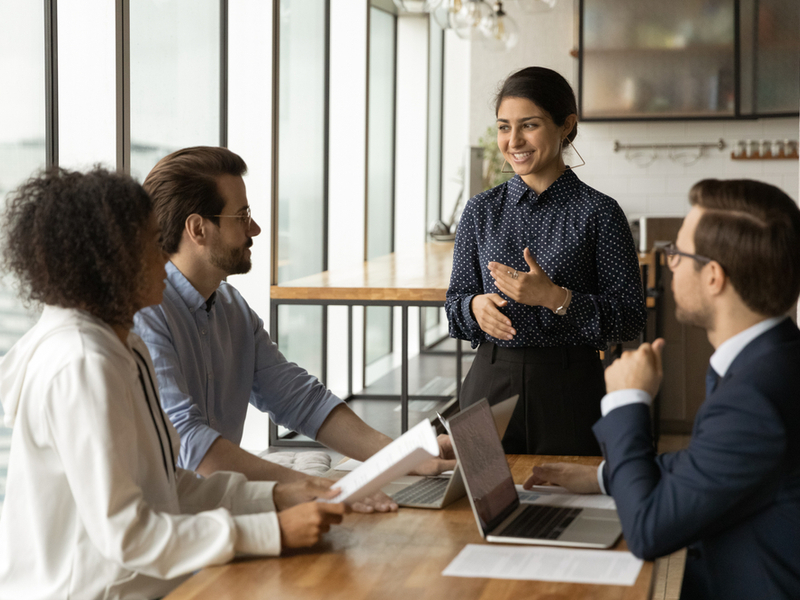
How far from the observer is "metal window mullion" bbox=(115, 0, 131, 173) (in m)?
3.00

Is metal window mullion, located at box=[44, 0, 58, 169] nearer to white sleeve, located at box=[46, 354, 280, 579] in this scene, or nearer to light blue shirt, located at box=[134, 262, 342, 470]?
light blue shirt, located at box=[134, 262, 342, 470]

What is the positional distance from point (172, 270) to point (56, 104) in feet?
4.04

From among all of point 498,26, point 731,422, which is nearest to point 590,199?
point 731,422

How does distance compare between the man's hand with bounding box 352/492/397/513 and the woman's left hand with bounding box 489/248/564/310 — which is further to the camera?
the woman's left hand with bounding box 489/248/564/310

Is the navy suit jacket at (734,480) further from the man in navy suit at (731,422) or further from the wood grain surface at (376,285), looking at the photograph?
the wood grain surface at (376,285)

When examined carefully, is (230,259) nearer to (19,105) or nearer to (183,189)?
(183,189)

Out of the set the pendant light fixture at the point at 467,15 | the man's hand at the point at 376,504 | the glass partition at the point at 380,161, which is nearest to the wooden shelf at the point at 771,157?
the pendant light fixture at the point at 467,15

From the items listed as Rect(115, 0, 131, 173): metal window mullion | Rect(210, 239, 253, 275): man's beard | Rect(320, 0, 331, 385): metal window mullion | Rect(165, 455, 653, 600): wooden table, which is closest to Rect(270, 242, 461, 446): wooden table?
Rect(320, 0, 331, 385): metal window mullion

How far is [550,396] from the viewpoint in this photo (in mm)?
2125

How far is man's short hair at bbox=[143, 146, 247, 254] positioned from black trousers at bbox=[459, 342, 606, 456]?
30.8 inches

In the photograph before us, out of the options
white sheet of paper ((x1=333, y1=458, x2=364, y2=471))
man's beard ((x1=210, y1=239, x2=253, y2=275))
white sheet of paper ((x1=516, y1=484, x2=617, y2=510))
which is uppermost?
man's beard ((x1=210, y1=239, x2=253, y2=275))

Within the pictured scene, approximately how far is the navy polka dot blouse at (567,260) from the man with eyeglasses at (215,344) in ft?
1.41

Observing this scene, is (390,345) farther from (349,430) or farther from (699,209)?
(699,209)

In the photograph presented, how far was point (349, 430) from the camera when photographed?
80.6 inches
